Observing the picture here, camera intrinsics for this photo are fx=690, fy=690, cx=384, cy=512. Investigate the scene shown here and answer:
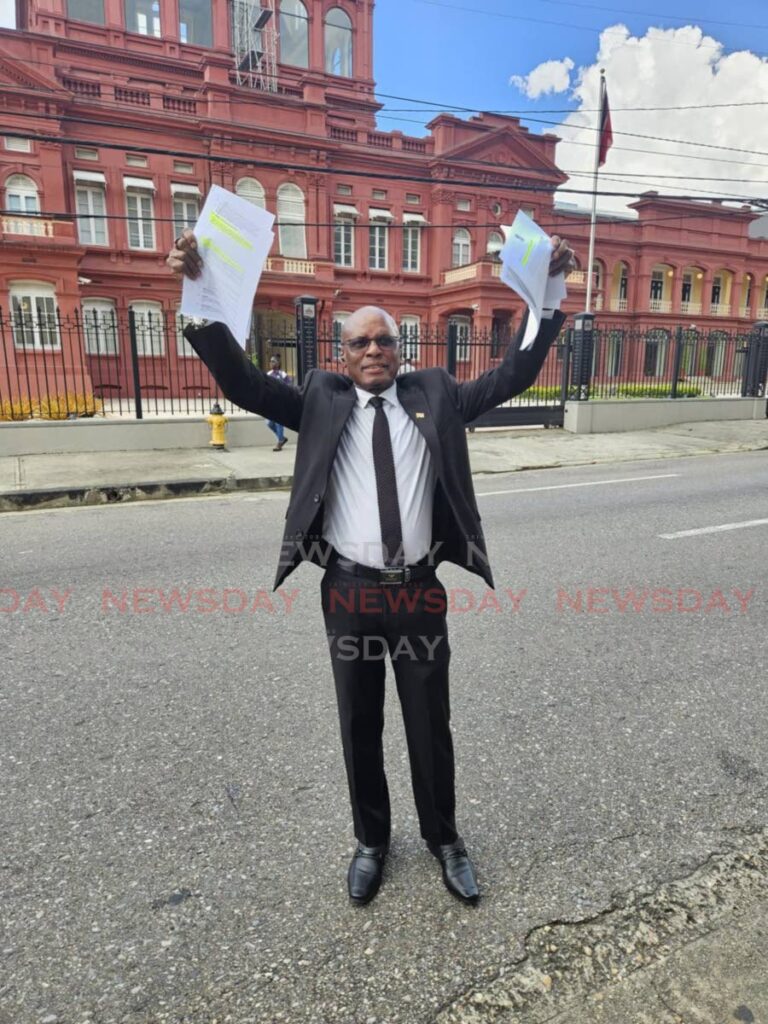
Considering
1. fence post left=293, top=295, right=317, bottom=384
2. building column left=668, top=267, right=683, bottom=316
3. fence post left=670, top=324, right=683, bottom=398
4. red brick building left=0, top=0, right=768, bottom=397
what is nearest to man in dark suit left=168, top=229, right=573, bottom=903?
fence post left=293, top=295, right=317, bottom=384

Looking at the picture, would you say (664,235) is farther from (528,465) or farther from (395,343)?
(395,343)

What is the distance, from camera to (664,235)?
37688 mm

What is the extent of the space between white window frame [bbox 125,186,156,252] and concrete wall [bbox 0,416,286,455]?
1641 cm

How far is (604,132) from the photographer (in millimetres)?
22922

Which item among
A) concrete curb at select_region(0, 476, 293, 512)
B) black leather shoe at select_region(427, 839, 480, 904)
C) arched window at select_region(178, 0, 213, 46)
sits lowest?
concrete curb at select_region(0, 476, 293, 512)

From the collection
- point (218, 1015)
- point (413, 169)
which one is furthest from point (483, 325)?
point (218, 1015)

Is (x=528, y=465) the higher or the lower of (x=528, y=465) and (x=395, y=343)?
the lower

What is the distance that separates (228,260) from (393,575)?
3.58 feet

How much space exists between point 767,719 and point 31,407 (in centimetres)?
1312

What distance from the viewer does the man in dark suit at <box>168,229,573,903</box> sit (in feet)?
7.21

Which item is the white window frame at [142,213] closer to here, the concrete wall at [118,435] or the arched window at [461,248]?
the arched window at [461,248]

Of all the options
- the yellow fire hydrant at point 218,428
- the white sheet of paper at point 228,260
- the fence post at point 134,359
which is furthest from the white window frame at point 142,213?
the white sheet of paper at point 228,260

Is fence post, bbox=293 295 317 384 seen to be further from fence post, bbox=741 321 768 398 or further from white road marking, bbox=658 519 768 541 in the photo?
fence post, bbox=741 321 768 398

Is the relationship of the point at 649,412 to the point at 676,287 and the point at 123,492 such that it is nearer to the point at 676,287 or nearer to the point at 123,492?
the point at 123,492
